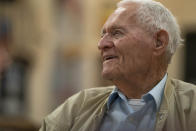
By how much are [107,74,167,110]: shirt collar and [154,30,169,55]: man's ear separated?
5.8 inches

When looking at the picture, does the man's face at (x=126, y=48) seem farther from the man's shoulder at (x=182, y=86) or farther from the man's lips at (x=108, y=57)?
the man's shoulder at (x=182, y=86)

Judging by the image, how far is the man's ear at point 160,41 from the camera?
298 centimetres

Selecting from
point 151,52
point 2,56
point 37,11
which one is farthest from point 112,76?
point 37,11

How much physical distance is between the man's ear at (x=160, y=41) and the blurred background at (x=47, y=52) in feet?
29.4

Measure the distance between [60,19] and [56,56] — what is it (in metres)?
0.86

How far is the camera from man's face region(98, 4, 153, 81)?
2.93 m

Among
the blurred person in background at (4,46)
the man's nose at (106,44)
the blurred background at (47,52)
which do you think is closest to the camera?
the man's nose at (106,44)

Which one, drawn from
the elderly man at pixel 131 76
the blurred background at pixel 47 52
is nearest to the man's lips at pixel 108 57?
the elderly man at pixel 131 76

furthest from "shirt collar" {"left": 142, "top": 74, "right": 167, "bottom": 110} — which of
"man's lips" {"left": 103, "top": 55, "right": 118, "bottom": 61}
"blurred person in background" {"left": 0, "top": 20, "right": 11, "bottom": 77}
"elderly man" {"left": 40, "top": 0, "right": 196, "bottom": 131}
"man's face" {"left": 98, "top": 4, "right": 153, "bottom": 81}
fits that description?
"blurred person in background" {"left": 0, "top": 20, "right": 11, "bottom": 77}

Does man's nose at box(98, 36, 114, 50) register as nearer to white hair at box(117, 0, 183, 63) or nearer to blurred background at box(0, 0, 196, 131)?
white hair at box(117, 0, 183, 63)

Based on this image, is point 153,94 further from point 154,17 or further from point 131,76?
point 154,17

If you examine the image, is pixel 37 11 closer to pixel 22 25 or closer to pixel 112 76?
pixel 22 25

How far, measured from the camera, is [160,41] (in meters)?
3.01

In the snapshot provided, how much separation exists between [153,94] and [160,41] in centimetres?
32
